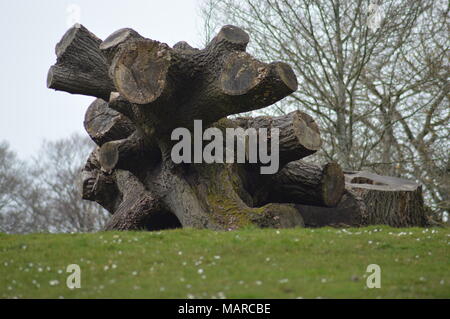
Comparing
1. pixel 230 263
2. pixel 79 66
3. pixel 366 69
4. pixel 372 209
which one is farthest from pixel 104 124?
pixel 366 69

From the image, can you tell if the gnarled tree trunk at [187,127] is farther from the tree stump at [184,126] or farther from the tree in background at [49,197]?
the tree in background at [49,197]

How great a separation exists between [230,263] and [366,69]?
14.6 m

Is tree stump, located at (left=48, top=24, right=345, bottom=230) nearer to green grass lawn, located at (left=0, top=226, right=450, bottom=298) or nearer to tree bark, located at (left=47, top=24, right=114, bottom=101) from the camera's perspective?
tree bark, located at (left=47, top=24, right=114, bottom=101)

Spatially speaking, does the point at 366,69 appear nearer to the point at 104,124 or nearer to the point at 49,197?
the point at 104,124

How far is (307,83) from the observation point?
71.5 ft

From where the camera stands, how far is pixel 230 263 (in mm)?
8805

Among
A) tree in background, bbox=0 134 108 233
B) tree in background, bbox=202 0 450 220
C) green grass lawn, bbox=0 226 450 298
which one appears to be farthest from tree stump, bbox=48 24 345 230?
tree in background, bbox=0 134 108 233

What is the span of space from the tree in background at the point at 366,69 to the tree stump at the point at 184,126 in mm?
8139

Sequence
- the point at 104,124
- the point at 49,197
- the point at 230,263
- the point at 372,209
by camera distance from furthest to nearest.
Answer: the point at 49,197 → the point at 372,209 → the point at 104,124 → the point at 230,263

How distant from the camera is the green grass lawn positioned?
763 centimetres

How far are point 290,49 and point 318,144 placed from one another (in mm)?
9882

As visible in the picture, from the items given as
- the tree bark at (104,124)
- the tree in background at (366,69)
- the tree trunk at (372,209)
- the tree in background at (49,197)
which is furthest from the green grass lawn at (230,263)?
the tree in background at (49,197)
